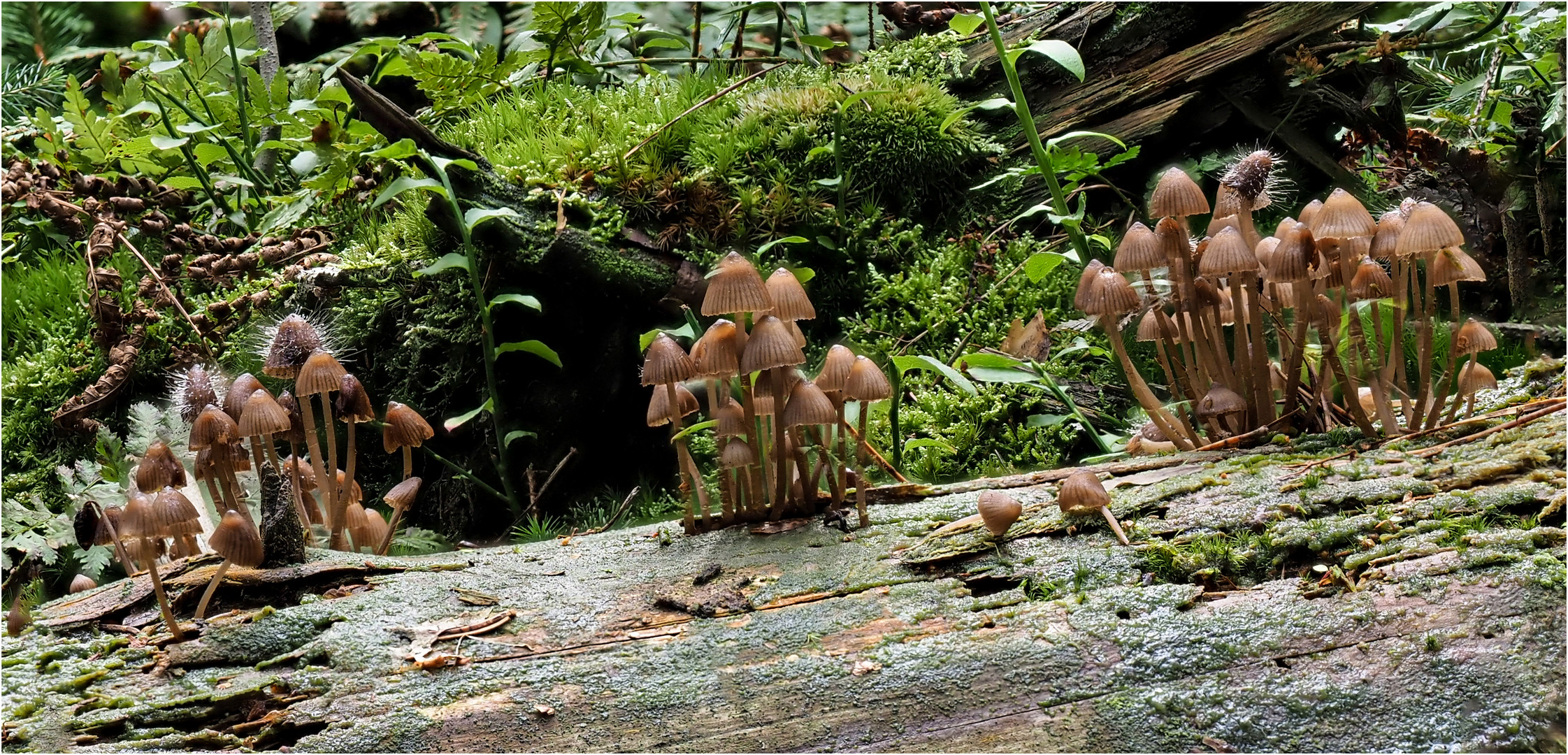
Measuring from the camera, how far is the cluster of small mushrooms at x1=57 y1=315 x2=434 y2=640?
220 centimetres

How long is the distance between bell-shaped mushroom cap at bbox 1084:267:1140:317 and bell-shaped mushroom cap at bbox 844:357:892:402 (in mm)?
648

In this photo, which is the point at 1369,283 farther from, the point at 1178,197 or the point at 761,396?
the point at 761,396

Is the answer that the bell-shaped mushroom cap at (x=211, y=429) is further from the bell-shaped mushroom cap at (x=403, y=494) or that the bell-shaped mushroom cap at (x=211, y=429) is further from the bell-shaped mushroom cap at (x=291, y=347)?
the bell-shaped mushroom cap at (x=403, y=494)

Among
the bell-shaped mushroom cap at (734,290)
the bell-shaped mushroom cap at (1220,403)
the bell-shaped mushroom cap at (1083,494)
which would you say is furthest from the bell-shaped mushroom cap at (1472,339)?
the bell-shaped mushroom cap at (734,290)

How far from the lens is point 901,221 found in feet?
15.6

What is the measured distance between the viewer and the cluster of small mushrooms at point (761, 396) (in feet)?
7.57

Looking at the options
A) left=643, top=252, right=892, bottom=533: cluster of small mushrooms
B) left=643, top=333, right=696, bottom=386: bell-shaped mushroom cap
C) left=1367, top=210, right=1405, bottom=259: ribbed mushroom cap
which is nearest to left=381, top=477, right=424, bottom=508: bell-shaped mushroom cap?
left=643, top=252, right=892, bottom=533: cluster of small mushrooms

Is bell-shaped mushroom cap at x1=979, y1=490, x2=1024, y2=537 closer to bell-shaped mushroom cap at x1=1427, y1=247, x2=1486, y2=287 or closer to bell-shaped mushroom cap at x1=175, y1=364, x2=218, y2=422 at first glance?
bell-shaped mushroom cap at x1=1427, y1=247, x2=1486, y2=287

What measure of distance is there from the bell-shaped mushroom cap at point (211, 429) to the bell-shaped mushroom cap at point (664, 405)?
3.35 feet

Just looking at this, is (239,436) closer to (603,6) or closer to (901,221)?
(901,221)

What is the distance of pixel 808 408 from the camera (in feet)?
7.67

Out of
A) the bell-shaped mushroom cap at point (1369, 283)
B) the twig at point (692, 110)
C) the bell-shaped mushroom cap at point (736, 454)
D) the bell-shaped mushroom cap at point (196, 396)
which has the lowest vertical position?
the bell-shaped mushroom cap at point (736, 454)

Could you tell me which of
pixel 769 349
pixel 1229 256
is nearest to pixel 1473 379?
pixel 1229 256

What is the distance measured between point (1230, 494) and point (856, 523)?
90cm
